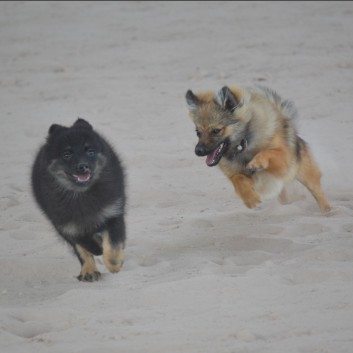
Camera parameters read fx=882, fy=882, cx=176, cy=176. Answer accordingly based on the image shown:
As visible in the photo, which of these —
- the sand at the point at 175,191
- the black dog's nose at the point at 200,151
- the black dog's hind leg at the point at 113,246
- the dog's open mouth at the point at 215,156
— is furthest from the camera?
the dog's open mouth at the point at 215,156

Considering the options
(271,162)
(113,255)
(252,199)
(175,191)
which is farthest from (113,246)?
(175,191)

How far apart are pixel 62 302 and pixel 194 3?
13245mm

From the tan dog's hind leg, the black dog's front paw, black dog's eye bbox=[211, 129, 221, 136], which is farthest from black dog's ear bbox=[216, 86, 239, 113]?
the black dog's front paw

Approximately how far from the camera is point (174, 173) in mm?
9961

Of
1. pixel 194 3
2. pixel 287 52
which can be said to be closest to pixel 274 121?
pixel 287 52

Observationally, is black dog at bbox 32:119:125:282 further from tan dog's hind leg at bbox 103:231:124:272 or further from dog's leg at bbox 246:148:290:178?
dog's leg at bbox 246:148:290:178

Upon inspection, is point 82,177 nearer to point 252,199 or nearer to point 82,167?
point 82,167

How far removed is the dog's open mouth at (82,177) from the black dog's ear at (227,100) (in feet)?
5.41

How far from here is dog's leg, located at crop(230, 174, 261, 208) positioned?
25.7ft

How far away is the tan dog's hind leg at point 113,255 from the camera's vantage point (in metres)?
6.96

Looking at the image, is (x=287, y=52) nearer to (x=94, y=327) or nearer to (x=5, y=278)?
(x=5, y=278)

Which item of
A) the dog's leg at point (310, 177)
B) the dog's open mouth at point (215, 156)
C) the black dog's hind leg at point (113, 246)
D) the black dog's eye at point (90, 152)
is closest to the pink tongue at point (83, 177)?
the black dog's eye at point (90, 152)

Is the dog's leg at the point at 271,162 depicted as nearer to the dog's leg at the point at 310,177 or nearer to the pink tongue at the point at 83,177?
the dog's leg at the point at 310,177

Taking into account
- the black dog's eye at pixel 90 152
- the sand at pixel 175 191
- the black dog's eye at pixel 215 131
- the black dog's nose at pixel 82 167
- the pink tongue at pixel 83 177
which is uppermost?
the black dog's eye at pixel 90 152
